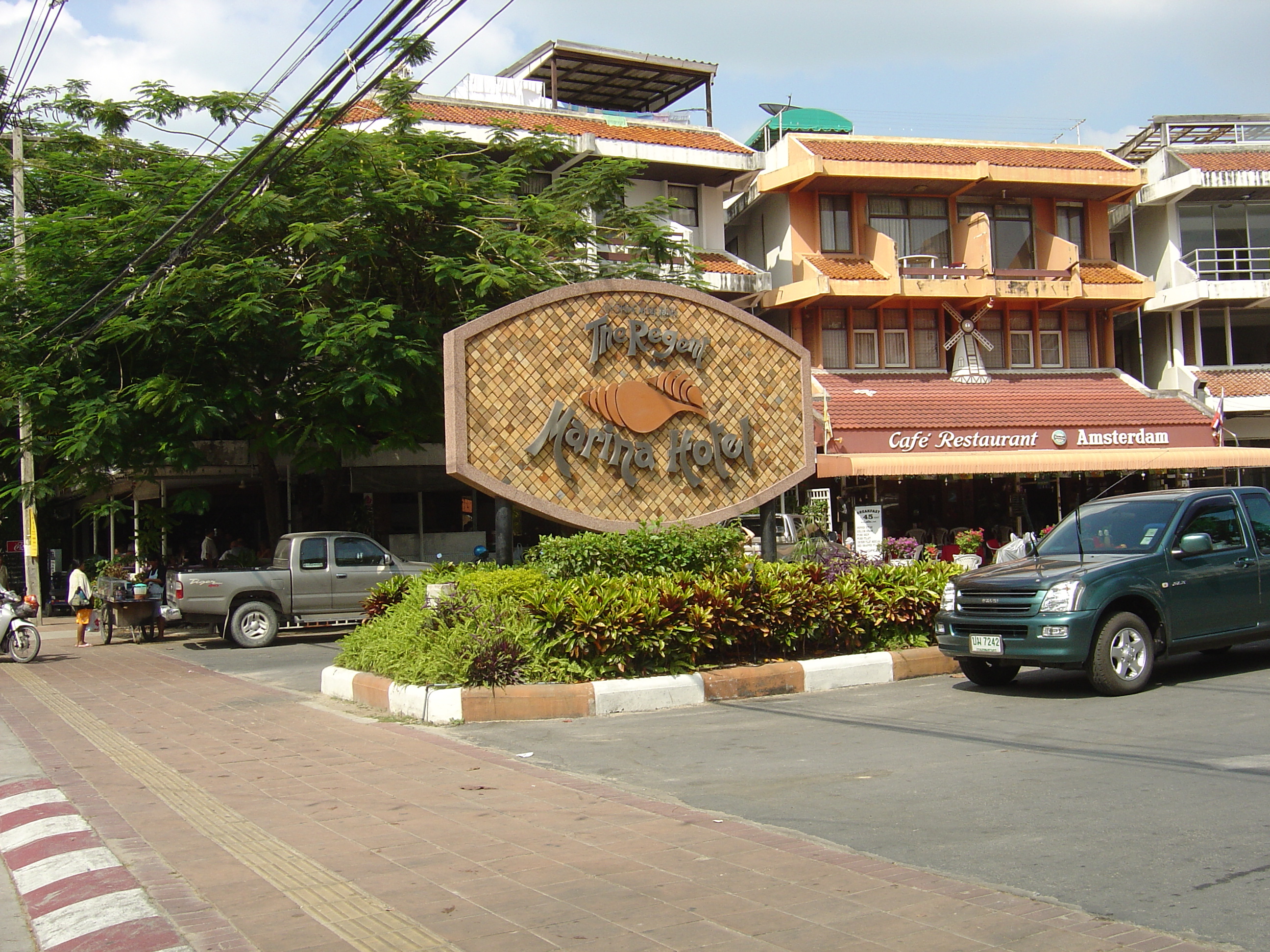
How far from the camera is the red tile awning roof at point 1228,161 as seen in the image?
2903 centimetres

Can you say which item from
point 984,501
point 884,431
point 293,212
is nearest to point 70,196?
point 293,212

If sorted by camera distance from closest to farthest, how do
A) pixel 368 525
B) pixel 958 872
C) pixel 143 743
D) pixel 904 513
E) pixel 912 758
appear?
pixel 958 872
pixel 912 758
pixel 143 743
pixel 368 525
pixel 904 513

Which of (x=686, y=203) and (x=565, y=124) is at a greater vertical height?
(x=565, y=124)

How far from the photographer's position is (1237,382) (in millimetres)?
29109

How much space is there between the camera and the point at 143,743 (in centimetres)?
968

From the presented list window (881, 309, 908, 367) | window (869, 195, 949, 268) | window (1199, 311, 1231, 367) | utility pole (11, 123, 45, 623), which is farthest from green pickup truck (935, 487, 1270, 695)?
window (1199, 311, 1231, 367)

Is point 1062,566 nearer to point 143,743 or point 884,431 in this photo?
point 143,743

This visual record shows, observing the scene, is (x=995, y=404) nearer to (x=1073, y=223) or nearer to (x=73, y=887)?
(x=1073, y=223)

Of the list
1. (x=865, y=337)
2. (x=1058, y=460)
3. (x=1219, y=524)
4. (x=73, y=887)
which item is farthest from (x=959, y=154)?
(x=73, y=887)

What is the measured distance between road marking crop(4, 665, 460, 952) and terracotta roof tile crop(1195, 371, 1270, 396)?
90.1 feet

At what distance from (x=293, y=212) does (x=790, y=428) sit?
9491mm

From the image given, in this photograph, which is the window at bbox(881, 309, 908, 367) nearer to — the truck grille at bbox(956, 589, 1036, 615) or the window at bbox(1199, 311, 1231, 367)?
the window at bbox(1199, 311, 1231, 367)

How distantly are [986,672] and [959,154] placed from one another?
20957 millimetres

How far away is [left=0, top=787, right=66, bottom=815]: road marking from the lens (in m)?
7.30
